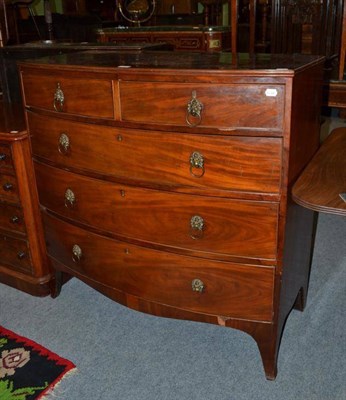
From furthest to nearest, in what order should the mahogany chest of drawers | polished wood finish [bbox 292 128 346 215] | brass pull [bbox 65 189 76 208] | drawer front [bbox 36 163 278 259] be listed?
brass pull [bbox 65 189 76 208], drawer front [bbox 36 163 278 259], the mahogany chest of drawers, polished wood finish [bbox 292 128 346 215]

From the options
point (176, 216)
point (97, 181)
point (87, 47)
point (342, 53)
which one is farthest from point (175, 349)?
point (342, 53)

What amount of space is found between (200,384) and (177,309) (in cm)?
28

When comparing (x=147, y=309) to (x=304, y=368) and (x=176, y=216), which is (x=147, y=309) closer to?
(x=176, y=216)

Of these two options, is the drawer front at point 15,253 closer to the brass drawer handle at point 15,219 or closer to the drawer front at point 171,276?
the brass drawer handle at point 15,219

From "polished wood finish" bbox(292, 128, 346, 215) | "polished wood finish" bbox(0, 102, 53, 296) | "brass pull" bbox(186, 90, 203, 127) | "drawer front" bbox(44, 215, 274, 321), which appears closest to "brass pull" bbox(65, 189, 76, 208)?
"drawer front" bbox(44, 215, 274, 321)

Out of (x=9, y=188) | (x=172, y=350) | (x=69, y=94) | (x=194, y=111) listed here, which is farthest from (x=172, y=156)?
(x=9, y=188)

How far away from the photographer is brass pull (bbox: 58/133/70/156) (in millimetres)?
1715

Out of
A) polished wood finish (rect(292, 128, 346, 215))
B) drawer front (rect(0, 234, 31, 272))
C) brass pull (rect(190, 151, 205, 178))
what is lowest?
drawer front (rect(0, 234, 31, 272))

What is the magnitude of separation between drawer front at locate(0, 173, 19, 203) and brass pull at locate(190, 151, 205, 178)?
93cm

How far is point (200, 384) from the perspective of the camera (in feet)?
5.54

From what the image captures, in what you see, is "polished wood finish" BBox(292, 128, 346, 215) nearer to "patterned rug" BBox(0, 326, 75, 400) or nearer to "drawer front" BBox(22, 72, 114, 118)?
"drawer front" BBox(22, 72, 114, 118)

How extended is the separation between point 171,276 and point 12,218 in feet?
2.88

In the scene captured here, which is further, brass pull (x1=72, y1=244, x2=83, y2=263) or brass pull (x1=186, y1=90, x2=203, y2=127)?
brass pull (x1=72, y1=244, x2=83, y2=263)

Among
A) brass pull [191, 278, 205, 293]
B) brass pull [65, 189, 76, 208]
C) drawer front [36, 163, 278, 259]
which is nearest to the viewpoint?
drawer front [36, 163, 278, 259]
